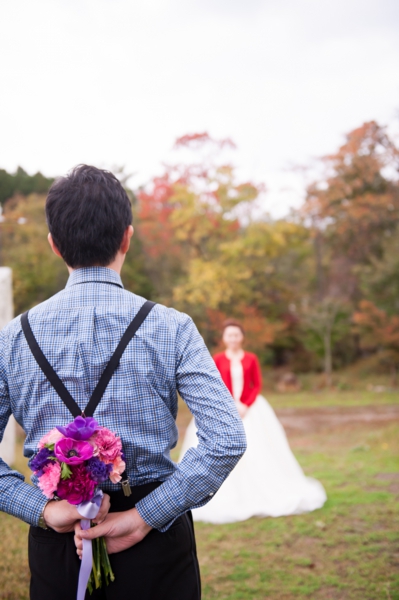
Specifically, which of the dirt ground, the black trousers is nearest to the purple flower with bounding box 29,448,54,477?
the black trousers

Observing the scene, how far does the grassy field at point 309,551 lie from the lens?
4.09 metres

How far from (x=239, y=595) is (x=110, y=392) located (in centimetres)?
318

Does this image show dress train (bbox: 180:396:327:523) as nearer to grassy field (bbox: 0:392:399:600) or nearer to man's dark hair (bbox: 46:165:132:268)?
grassy field (bbox: 0:392:399:600)

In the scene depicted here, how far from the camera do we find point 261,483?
6551 millimetres

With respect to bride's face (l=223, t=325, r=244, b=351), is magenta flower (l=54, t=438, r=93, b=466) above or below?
A: below

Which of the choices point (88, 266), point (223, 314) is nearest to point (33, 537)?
point (88, 266)

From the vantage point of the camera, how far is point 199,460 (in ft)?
5.29

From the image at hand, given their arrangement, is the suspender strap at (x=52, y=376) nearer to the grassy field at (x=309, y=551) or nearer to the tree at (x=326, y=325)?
the grassy field at (x=309, y=551)

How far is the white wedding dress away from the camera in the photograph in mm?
6215

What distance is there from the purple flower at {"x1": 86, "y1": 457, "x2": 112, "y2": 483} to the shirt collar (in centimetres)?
55

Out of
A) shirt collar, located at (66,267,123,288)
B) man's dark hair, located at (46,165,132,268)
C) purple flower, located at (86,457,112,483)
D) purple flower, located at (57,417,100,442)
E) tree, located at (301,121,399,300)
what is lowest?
purple flower, located at (86,457,112,483)

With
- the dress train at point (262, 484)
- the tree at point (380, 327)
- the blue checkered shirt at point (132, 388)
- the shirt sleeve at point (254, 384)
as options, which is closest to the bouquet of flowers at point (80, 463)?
the blue checkered shirt at point (132, 388)

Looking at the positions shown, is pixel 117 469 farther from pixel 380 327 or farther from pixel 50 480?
pixel 380 327

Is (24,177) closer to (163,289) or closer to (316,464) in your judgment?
(316,464)
